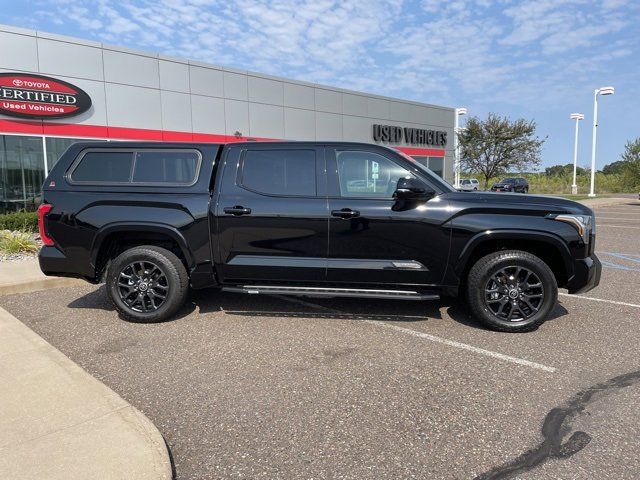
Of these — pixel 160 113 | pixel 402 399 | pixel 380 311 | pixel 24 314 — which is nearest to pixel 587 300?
pixel 380 311

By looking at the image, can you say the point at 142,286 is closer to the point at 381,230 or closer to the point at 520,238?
the point at 381,230

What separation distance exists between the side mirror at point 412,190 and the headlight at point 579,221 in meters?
1.20

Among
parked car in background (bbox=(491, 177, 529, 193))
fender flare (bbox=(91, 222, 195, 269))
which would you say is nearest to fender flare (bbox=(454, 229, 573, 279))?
fender flare (bbox=(91, 222, 195, 269))

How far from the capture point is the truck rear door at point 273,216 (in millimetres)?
4703

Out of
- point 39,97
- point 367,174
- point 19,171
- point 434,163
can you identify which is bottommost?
point 367,174

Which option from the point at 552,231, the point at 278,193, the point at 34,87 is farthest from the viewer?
the point at 34,87

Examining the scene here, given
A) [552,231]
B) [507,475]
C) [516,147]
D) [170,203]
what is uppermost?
[516,147]

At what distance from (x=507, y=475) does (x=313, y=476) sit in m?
1.03

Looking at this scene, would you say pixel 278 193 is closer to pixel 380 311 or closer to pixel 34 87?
pixel 380 311

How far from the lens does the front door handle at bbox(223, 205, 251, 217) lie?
4723 mm

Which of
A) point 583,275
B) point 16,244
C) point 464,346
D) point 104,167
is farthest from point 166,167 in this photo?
point 16,244

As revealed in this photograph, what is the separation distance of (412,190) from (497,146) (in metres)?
32.3

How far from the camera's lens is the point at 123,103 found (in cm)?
1658

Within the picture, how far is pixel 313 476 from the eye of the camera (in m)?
2.43
